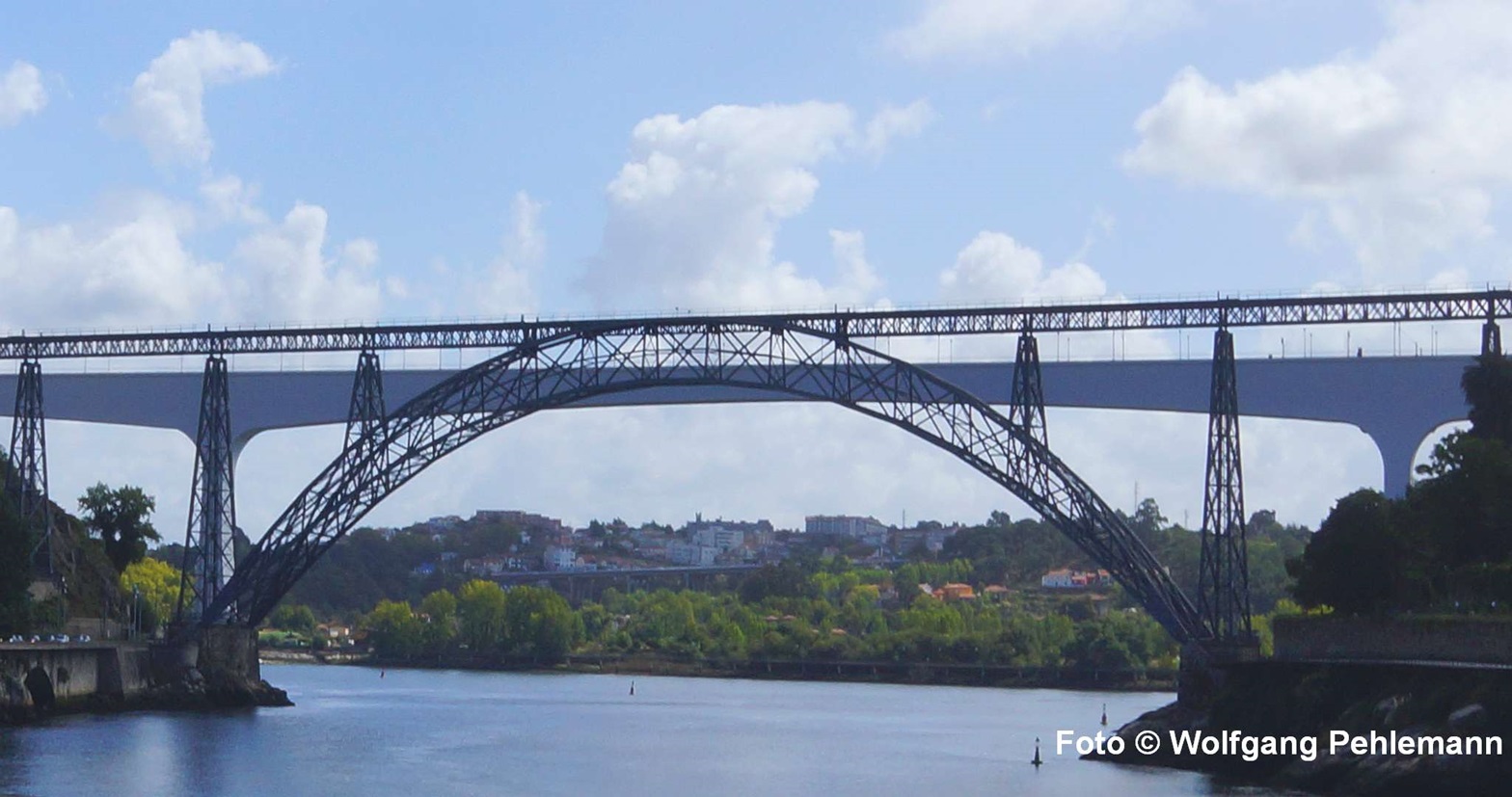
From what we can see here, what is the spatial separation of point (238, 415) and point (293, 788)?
51379 millimetres

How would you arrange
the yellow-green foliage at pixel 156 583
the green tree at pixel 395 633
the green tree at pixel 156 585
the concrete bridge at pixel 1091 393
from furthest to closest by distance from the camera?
the green tree at pixel 395 633, the yellow-green foliage at pixel 156 583, the green tree at pixel 156 585, the concrete bridge at pixel 1091 393

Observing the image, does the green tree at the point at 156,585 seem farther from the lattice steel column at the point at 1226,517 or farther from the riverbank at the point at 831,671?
the lattice steel column at the point at 1226,517

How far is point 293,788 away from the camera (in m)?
52.5

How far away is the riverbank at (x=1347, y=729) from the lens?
1754 inches

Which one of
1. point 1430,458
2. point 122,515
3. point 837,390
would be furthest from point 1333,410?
point 122,515

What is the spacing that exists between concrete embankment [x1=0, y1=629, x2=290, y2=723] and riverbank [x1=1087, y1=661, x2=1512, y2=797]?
117 feet

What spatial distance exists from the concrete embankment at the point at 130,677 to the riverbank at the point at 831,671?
62.4 meters

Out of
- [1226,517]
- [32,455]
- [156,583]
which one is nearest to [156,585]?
[156,583]

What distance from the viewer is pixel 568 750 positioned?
2645 inches

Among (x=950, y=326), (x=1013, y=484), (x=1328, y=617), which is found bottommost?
(x=1328, y=617)

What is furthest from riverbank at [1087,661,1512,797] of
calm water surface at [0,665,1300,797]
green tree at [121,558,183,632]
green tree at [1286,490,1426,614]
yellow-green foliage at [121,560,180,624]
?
yellow-green foliage at [121,560,180,624]

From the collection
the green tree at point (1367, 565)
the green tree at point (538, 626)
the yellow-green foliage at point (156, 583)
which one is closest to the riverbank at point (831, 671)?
the green tree at point (538, 626)

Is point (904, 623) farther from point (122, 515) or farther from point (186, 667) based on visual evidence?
point (186, 667)

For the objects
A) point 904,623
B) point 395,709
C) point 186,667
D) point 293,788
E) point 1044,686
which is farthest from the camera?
point 904,623
